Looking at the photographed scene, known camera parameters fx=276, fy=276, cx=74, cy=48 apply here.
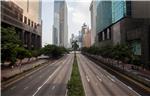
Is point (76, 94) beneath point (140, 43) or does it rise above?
beneath

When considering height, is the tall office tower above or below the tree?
above

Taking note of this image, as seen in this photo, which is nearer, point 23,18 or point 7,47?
point 7,47

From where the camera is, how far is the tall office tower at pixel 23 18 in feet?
359

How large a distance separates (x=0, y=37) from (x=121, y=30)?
243 feet

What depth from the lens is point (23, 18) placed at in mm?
140375

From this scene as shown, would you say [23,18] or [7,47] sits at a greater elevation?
[23,18]

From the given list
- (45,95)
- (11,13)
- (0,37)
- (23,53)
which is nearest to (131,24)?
(11,13)

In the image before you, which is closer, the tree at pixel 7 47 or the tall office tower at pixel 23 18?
the tree at pixel 7 47

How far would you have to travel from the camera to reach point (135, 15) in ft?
356

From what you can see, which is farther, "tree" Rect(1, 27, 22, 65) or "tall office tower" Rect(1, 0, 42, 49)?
"tall office tower" Rect(1, 0, 42, 49)

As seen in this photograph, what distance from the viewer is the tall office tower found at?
4307 inches

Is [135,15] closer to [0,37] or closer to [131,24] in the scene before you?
[131,24]

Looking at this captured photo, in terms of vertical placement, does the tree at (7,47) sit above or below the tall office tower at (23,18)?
below

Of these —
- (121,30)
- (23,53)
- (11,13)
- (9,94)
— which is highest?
(11,13)
